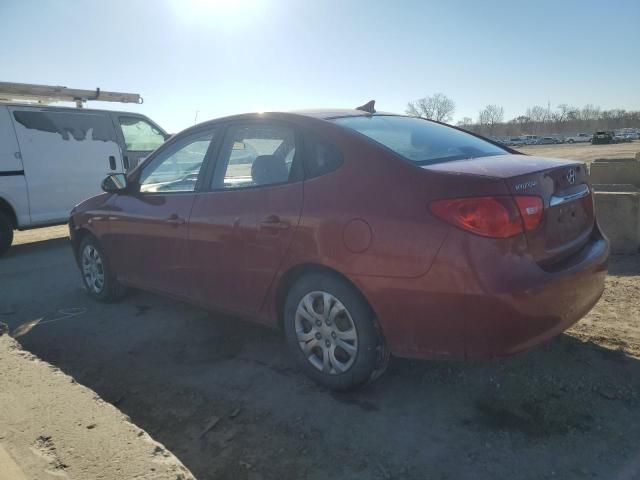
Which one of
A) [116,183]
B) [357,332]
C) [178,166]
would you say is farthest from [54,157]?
[357,332]

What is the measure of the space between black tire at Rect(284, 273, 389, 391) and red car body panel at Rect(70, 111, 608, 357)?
8 centimetres

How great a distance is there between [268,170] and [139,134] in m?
6.93

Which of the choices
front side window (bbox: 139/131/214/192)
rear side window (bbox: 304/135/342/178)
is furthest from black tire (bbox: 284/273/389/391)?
front side window (bbox: 139/131/214/192)

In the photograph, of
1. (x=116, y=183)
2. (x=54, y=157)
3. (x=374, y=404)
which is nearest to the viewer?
(x=374, y=404)

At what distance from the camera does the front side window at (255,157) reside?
3279mm

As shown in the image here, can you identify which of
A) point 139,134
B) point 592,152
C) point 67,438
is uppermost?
point 139,134

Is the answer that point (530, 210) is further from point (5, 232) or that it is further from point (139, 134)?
point (139, 134)

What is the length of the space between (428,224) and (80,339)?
3190 mm

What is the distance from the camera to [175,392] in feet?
10.7

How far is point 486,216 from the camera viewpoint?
2430 millimetres

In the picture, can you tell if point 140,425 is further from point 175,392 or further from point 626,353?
point 626,353

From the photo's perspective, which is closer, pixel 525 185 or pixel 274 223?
pixel 525 185

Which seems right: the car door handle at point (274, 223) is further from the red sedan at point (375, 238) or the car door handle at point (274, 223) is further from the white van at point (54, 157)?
the white van at point (54, 157)

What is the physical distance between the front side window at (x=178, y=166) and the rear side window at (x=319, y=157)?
1.05m
